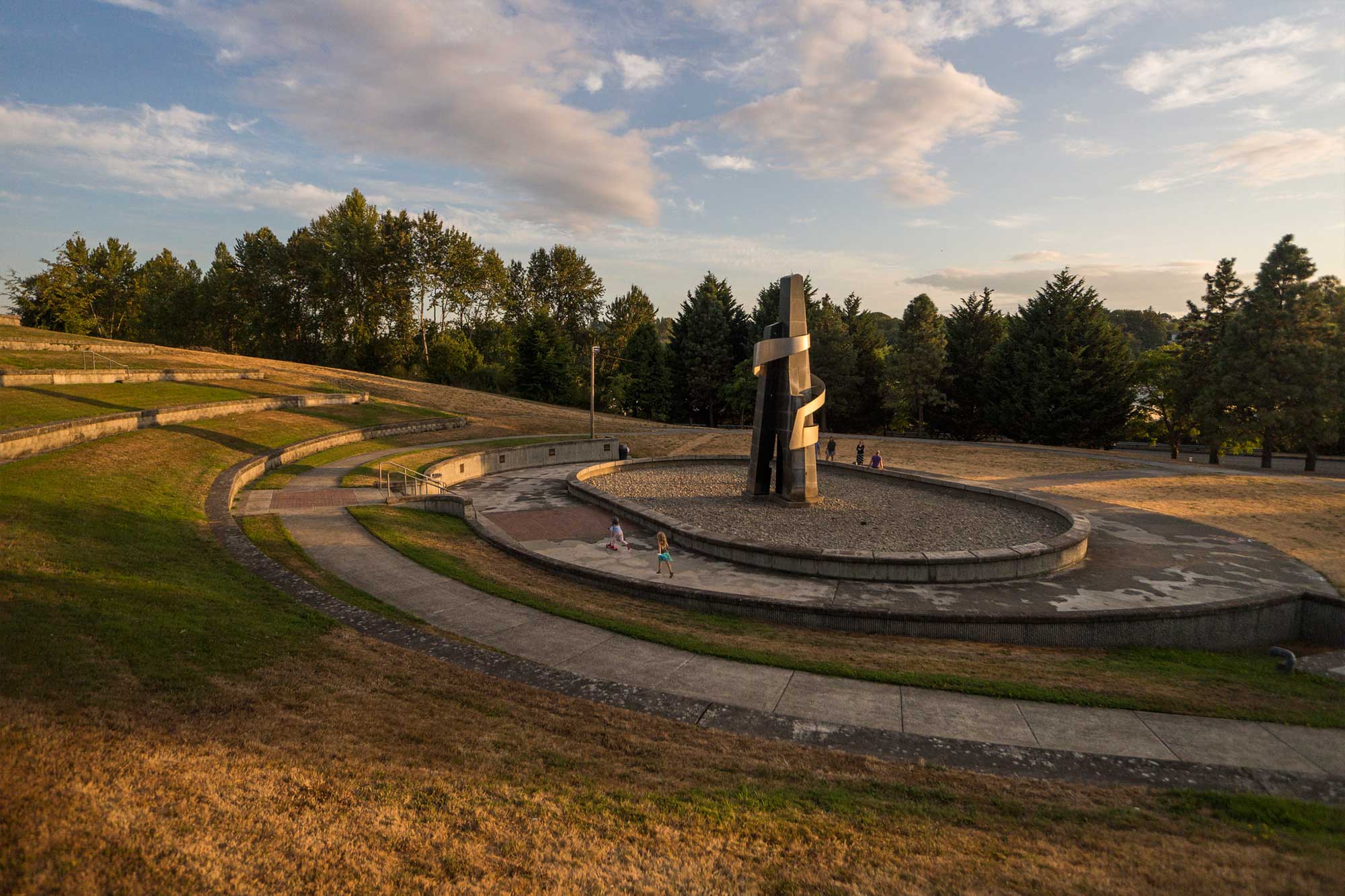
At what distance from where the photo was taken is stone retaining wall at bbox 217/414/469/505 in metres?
21.3

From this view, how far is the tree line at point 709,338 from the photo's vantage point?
37.7 m

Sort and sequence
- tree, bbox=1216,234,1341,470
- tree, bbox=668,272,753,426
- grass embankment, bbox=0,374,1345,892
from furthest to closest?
tree, bbox=668,272,753,426 → tree, bbox=1216,234,1341,470 → grass embankment, bbox=0,374,1345,892

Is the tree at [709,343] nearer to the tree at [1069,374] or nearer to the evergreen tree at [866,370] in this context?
the evergreen tree at [866,370]

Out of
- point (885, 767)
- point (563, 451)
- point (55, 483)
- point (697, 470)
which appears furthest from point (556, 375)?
point (885, 767)

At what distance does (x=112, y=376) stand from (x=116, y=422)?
48.7ft

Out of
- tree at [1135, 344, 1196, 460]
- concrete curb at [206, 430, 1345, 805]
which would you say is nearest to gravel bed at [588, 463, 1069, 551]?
concrete curb at [206, 430, 1345, 805]

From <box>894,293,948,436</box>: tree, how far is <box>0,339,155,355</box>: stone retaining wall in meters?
59.0

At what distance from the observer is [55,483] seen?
49.8 ft

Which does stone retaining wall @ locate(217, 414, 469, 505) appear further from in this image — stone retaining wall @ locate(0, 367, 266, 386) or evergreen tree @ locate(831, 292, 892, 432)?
evergreen tree @ locate(831, 292, 892, 432)

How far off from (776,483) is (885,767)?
16723 mm

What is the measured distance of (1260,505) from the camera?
81.3ft

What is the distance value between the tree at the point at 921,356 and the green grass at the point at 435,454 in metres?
29.7

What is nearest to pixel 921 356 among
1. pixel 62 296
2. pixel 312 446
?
pixel 312 446

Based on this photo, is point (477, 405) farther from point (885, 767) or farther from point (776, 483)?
point (885, 767)
